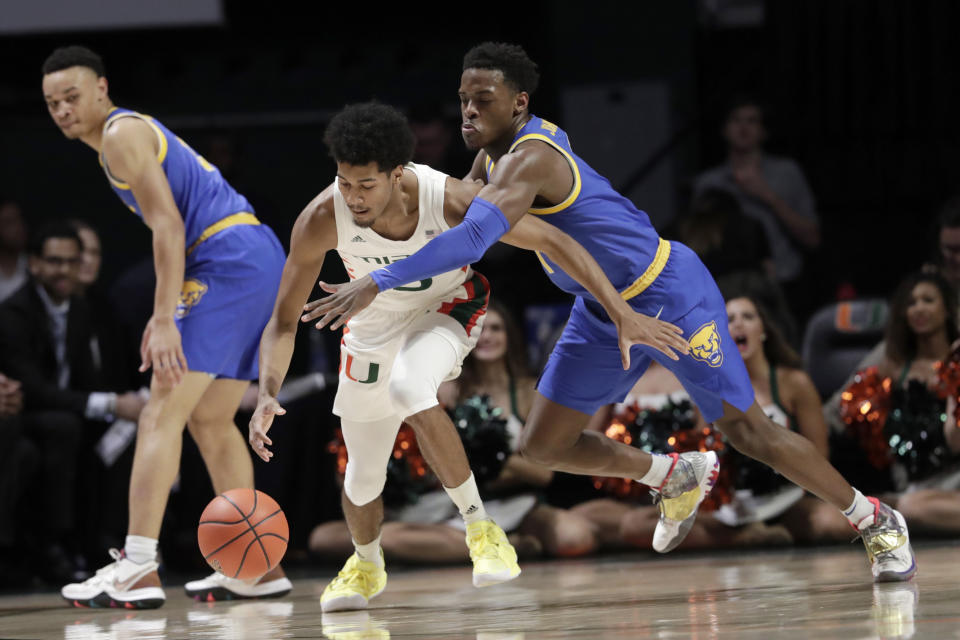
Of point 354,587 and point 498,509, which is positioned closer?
point 354,587

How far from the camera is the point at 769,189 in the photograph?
7.83 metres

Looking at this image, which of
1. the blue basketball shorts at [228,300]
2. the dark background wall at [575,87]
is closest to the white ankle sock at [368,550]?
the blue basketball shorts at [228,300]

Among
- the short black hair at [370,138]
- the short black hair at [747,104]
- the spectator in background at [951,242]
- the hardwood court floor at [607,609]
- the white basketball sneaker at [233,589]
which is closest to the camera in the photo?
the hardwood court floor at [607,609]

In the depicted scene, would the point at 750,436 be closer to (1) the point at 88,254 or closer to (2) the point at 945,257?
(2) the point at 945,257

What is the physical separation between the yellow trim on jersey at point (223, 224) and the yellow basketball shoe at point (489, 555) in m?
1.51

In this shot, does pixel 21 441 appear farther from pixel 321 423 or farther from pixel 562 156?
pixel 562 156

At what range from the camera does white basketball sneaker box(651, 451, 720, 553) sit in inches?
185

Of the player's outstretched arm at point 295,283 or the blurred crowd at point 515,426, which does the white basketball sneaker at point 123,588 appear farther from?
the blurred crowd at point 515,426

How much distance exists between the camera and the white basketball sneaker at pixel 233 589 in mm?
4934

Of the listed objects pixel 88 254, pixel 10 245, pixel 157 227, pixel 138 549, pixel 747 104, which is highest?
pixel 747 104

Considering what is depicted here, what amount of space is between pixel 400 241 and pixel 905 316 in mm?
3026

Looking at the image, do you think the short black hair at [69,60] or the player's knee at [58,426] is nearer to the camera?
the short black hair at [69,60]

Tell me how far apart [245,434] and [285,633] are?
138 inches

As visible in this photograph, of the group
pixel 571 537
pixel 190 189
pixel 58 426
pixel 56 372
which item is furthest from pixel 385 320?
pixel 56 372
